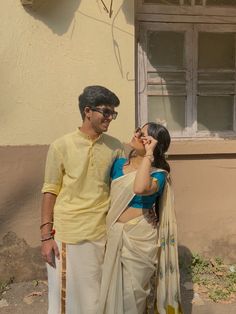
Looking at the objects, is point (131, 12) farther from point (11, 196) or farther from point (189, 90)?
point (11, 196)

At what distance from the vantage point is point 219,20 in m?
3.85

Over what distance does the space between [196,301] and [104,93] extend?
202 centimetres

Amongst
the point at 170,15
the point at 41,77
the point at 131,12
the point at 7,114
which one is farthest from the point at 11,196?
the point at 170,15

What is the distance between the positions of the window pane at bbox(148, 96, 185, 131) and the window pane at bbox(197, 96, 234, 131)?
0.17 m

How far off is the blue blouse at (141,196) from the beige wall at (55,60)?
1146 millimetres

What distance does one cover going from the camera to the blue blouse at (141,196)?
2396mm

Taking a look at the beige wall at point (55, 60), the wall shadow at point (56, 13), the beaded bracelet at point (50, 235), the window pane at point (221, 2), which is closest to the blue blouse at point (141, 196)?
the beaded bracelet at point (50, 235)

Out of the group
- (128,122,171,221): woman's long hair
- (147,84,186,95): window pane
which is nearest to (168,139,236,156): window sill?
(147,84,186,95): window pane

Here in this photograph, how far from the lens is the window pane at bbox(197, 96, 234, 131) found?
3996mm

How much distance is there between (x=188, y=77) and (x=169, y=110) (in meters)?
0.34

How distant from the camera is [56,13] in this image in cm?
336

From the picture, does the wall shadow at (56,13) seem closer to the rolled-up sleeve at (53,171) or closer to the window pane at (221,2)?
the window pane at (221,2)

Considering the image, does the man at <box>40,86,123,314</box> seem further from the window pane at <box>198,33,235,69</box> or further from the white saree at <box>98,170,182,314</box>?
the window pane at <box>198,33,235,69</box>

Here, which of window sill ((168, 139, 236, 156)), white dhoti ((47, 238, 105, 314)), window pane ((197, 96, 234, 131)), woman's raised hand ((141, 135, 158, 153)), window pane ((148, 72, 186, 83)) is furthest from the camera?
window pane ((197, 96, 234, 131))
